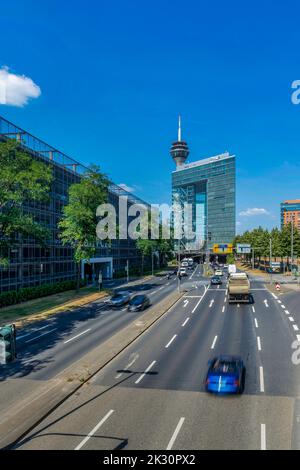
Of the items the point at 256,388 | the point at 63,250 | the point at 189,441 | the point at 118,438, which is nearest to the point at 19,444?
the point at 118,438

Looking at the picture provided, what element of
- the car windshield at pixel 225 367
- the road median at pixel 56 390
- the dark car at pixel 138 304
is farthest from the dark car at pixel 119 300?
the car windshield at pixel 225 367

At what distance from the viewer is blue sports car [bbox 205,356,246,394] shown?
1780 cm

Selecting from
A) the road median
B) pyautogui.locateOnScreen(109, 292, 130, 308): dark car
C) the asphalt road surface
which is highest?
pyautogui.locateOnScreen(109, 292, 130, 308): dark car

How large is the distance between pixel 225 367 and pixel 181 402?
306cm

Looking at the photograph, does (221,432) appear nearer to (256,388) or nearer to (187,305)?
(256,388)

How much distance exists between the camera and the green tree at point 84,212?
51.7 metres

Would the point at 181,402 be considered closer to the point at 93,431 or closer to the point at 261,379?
the point at 93,431

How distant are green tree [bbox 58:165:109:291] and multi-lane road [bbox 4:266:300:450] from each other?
24.4 metres

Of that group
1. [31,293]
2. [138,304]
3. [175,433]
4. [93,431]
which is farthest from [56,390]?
[31,293]

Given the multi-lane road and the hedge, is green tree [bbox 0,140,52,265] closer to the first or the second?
the hedge

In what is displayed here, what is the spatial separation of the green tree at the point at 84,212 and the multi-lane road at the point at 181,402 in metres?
24.4

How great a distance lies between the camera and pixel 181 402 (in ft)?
56.4

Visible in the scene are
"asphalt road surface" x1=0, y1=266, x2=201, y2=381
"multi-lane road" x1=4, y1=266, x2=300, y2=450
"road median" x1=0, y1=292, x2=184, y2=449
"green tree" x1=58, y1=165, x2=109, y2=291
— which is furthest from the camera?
"green tree" x1=58, y1=165, x2=109, y2=291

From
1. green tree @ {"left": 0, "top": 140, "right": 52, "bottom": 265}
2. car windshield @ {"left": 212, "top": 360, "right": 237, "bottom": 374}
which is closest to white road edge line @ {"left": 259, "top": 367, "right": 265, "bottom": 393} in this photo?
car windshield @ {"left": 212, "top": 360, "right": 237, "bottom": 374}
